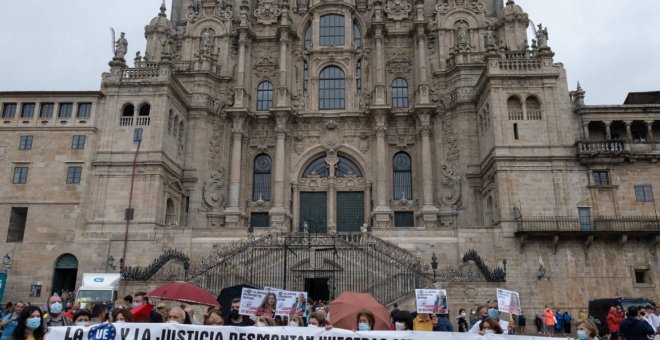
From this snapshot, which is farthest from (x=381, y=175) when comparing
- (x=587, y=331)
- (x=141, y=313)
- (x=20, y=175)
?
(x=587, y=331)

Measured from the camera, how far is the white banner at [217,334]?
8156 mm

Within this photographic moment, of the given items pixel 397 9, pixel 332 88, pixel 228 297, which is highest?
pixel 397 9

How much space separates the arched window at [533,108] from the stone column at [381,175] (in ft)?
34.0

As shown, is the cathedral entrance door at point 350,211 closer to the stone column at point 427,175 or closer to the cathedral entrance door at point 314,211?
the cathedral entrance door at point 314,211

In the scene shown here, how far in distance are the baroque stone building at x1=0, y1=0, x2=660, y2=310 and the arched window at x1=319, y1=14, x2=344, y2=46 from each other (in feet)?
0.64

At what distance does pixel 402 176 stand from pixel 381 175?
2.63 meters

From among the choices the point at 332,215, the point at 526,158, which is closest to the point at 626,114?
the point at 526,158

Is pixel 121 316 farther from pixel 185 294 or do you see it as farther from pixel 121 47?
pixel 121 47

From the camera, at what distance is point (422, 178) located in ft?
126

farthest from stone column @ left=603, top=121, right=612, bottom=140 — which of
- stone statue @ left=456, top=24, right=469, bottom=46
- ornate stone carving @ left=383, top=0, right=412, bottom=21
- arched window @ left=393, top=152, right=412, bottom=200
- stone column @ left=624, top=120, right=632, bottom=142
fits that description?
ornate stone carving @ left=383, top=0, right=412, bottom=21

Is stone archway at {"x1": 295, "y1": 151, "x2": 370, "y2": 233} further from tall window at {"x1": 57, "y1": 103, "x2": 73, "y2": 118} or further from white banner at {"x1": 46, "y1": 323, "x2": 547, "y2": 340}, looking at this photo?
white banner at {"x1": 46, "y1": 323, "x2": 547, "y2": 340}

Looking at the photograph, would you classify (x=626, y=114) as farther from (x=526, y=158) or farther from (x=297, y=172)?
(x=297, y=172)

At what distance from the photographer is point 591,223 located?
1198 inches

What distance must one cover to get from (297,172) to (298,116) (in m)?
4.36
